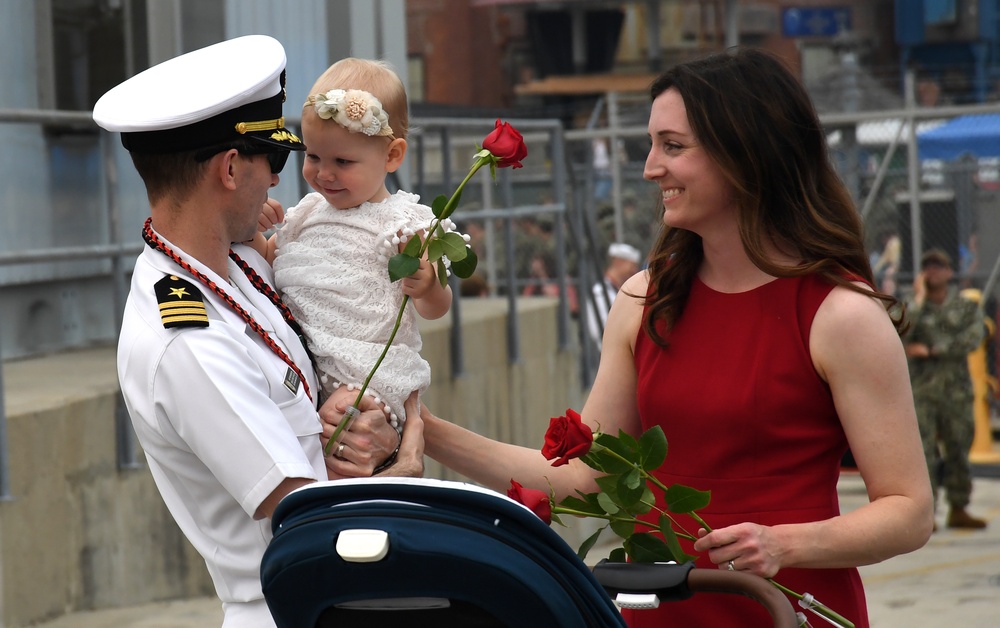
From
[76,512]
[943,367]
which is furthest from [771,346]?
[943,367]

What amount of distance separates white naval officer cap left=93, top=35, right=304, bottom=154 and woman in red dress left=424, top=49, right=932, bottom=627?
2.48 ft

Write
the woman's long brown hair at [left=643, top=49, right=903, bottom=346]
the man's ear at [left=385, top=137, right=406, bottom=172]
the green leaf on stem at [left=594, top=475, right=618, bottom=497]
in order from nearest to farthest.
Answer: the green leaf on stem at [left=594, top=475, right=618, bottom=497], the woman's long brown hair at [left=643, top=49, right=903, bottom=346], the man's ear at [left=385, top=137, right=406, bottom=172]

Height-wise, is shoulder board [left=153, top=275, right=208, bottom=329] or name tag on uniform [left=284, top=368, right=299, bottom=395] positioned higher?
shoulder board [left=153, top=275, right=208, bottom=329]

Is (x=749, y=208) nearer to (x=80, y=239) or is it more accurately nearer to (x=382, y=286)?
(x=382, y=286)

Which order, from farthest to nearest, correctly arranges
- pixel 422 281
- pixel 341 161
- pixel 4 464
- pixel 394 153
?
1. pixel 4 464
2. pixel 394 153
3. pixel 341 161
4. pixel 422 281

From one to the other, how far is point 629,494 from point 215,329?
0.75 metres

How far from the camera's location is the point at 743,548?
2.39 meters

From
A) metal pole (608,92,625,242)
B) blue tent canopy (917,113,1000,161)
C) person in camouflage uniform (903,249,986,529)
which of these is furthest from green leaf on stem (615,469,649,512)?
blue tent canopy (917,113,1000,161)

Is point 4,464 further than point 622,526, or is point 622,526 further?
point 4,464

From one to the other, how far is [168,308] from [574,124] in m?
27.9

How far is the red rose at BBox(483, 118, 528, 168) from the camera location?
8.34 feet

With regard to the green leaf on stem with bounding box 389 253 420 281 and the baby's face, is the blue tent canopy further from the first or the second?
the green leaf on stem with bounding box 389 253 420 281

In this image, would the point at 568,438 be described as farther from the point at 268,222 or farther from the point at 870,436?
the point at 268,222

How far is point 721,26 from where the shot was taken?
3594 cm
